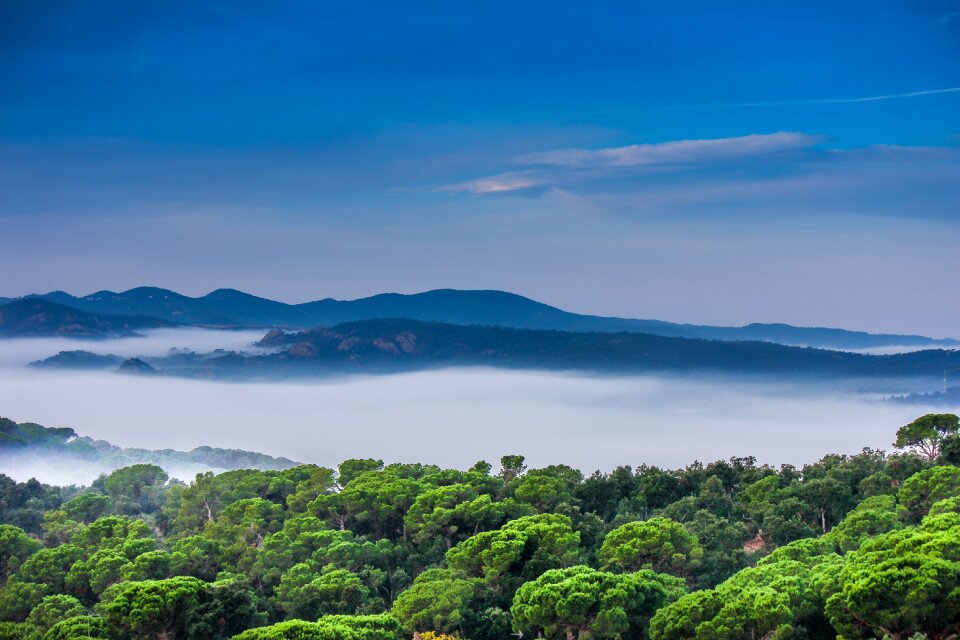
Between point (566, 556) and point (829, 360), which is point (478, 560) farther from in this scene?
point (829, 360)

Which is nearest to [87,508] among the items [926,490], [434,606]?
[434,606]

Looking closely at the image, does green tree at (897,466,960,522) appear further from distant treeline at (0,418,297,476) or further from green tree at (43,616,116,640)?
distant treeline at (0,418,297,476)

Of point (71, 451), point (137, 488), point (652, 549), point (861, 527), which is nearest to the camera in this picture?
point (652, 549)

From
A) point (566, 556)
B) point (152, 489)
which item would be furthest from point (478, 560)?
point (152, 489)

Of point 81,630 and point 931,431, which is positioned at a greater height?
point 931,431

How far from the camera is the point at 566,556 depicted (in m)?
36.8

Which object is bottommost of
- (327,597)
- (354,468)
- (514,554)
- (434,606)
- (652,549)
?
(327,597)

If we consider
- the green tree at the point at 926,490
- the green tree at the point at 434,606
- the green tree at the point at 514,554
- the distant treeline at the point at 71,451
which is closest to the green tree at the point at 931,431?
the green tree at the point at 926,490

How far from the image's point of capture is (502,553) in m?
36.4

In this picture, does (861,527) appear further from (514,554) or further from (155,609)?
(155,609)

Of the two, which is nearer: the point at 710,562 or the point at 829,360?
the point at 710,562

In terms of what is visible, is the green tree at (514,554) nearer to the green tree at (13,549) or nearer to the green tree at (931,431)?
the green tree at (13,549)

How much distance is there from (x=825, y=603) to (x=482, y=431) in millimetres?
163417

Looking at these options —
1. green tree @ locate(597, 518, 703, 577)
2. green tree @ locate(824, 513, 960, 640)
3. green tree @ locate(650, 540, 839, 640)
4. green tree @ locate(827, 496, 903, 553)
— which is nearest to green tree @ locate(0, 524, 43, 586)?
green tree @ locate(597, 518, 703, 577)
